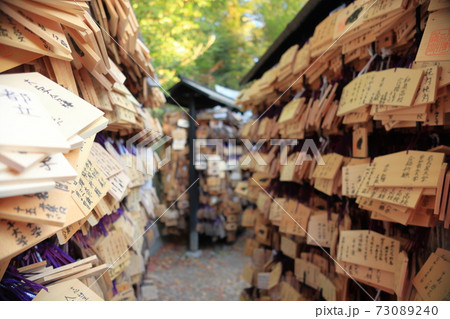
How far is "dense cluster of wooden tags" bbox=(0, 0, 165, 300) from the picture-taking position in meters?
0.59

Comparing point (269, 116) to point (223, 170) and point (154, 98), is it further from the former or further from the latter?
point (223, 170)

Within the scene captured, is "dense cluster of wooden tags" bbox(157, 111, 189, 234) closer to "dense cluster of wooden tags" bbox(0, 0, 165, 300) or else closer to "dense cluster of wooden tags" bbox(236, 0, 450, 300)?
"dense cluster of wooden tags" bbox(236, 0, 450, 300)

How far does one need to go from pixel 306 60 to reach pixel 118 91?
1.25 m

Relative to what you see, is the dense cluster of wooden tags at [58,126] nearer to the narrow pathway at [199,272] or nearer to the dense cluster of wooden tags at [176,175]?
the narrow pathway at [199,272]

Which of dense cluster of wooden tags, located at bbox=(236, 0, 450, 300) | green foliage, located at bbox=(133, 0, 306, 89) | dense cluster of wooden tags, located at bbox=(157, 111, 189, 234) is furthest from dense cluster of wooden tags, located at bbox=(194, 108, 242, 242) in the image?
dense cluster of wooden tags, located at bbox=(236, 0, 450, 300)

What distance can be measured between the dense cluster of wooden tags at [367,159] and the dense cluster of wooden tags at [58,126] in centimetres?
107

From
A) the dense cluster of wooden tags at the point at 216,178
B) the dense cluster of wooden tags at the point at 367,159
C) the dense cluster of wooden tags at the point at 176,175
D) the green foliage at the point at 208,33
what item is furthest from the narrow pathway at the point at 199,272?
the green foliage at the point at 208,33

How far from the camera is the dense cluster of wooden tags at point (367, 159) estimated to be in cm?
107

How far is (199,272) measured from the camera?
4.89 metres

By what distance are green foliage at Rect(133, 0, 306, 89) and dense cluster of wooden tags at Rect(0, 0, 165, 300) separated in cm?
175

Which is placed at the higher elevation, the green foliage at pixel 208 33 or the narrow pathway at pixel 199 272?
the green foliage at pixel 208 33

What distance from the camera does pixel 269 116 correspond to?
3186 millimetres

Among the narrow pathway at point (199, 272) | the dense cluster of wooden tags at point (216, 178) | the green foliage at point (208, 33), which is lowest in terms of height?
the narrow pathway at point (199, 272)

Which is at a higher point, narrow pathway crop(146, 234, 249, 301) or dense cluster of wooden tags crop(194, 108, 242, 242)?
dense cluster of wooden tags crop(194, 108, 242, 242)
